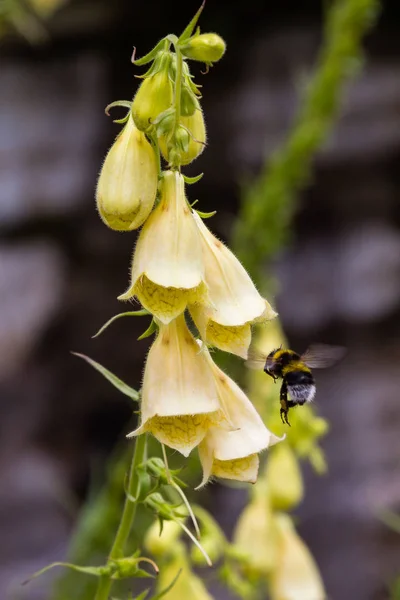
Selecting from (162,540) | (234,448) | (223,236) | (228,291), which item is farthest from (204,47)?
(223,236)

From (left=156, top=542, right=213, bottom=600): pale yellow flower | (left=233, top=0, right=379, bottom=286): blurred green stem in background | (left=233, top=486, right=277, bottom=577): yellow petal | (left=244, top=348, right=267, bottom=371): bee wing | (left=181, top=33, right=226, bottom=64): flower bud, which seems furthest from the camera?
(left=233, top=0, right=379, bottom=286): blurred green stem in background

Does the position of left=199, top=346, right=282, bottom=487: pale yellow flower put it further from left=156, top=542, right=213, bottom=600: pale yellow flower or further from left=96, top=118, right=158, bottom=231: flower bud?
left=156, top=542, right=213, bottom=600: pale yellow flower

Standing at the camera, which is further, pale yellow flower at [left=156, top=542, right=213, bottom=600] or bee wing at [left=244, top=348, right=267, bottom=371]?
pale yellow flower at [left=156, top=542, right=213, bottom=600]

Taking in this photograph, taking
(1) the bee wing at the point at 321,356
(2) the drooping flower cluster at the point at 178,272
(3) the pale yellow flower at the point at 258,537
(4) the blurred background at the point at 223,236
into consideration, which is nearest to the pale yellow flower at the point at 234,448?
(2) the drooping flower cluster at the point at 178,272

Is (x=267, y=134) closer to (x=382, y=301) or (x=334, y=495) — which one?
(x=382, y=301)

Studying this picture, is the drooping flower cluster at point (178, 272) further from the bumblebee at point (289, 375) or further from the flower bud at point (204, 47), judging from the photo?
the bumblebee at point (289, 375)

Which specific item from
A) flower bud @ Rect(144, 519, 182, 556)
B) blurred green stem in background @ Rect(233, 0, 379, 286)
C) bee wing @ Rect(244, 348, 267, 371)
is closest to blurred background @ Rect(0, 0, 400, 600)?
blurred green stem in background @ Rect(233, 0, 379, 286)

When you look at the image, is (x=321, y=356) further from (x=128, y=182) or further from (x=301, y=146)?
(x=301, y=146)
